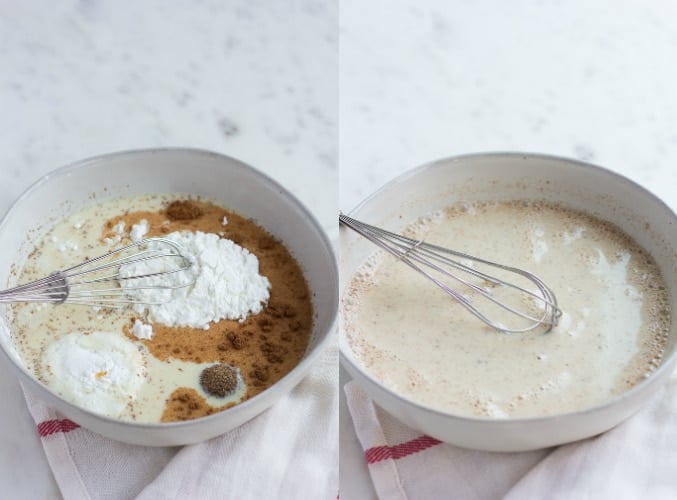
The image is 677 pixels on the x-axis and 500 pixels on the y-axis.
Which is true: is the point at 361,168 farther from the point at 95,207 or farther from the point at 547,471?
the point at 547,471

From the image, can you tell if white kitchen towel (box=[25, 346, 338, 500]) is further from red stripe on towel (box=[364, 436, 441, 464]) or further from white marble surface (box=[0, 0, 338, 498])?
white marble surface (box=[0, 0, 338, 498])

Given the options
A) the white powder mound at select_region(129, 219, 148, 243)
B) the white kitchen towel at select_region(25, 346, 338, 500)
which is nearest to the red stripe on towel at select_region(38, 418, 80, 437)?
the white kitchen towel at select_region(25, 346, 338, 500)

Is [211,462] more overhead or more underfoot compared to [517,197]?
more underfoot

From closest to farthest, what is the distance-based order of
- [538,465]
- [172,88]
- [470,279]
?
1. [538,465]
2. [470,279]
3. [172,88]

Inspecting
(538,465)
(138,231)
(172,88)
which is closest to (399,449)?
(538,465)

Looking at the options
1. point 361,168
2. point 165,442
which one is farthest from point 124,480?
point 361,168

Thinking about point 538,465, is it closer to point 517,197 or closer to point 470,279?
point 470,279
